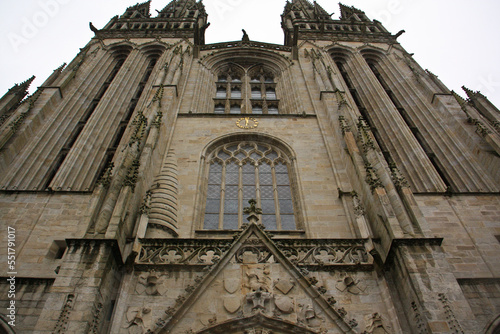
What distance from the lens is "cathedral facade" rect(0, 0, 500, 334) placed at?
796 cm

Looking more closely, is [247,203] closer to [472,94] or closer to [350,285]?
[350,285]

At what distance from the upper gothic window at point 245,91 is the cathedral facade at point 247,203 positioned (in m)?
0.13

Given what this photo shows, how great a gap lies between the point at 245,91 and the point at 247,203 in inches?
396

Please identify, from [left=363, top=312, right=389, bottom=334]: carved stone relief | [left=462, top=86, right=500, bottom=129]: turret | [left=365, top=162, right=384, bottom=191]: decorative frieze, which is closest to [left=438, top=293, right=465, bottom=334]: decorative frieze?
[left=363, top=312, right=389, bottom=334]: carved stone relief

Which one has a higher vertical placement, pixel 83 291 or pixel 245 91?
pixel 245 91

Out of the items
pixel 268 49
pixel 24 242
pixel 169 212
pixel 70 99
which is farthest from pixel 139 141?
pixel 268 49

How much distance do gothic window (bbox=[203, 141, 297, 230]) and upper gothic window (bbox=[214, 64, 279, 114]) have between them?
4774 millimetres

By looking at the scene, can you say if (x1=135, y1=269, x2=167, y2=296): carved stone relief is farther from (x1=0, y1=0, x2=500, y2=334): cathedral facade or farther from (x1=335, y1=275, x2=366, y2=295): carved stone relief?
(x1=335, y1=275, x2=366, y2=295): carved stone relief

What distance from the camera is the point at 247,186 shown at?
13.6 metres

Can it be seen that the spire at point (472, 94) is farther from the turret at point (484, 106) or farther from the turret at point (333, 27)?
the turret at point (333, 27)

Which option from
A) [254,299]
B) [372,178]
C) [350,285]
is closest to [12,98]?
[254,299]

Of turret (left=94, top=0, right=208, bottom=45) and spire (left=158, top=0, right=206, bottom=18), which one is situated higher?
spire (left=158, top=0, right=206, bottom=18)

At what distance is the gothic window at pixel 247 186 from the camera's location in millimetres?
12258

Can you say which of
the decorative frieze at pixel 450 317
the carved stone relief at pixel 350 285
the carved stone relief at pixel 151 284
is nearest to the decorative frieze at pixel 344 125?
the carved stone relief at pixel 350 285
